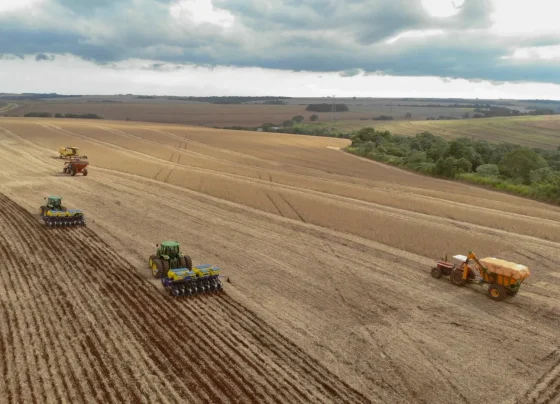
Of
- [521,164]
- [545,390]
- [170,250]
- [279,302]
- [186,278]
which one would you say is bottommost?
[545,390]

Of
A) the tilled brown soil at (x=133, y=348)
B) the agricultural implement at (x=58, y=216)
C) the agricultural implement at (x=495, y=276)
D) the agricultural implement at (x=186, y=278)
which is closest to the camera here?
the tilled brown soil at (x=133, y=348)

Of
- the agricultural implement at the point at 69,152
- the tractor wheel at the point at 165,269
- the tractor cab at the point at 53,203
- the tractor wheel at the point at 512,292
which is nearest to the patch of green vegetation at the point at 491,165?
the tractor wheel at the point at 512,292

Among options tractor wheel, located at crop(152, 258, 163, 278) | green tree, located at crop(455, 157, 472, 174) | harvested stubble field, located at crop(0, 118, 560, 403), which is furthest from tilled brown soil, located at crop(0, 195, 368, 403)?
green tree, located at crop(455, 157, 472, 174)

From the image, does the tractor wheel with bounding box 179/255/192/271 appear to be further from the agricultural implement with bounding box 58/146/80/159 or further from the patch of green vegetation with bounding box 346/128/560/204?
the agricultural implement with bounding box 58/146/80/159

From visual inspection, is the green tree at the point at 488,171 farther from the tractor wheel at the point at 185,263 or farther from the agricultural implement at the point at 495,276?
the tractor wheel at the point at 185,263

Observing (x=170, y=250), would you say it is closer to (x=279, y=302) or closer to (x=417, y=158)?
(x=279, y=302)

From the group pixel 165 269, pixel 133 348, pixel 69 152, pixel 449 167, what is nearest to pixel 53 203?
pixel 165 269
